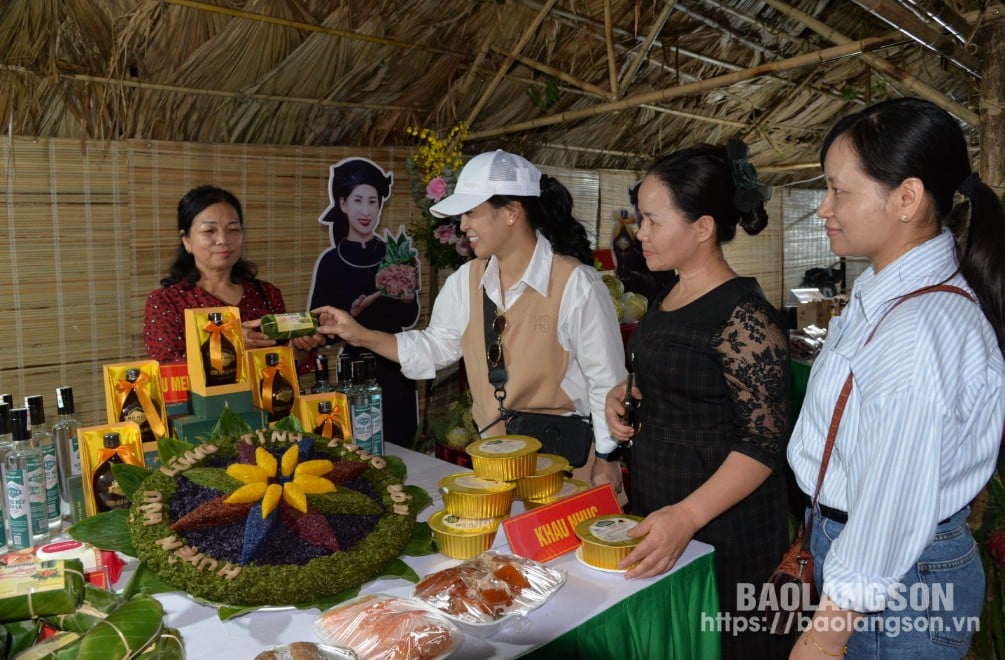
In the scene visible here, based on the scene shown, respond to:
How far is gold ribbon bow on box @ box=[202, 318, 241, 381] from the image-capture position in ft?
5.33

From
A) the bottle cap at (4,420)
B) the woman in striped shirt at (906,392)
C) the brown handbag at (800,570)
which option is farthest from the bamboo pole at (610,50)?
the bottle cap at (4,420)

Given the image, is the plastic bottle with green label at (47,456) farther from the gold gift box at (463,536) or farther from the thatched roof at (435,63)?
the thatched roof at (435,63)

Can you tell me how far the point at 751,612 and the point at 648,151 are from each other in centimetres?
475

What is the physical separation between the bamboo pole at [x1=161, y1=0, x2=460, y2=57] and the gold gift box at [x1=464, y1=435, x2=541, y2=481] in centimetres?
239

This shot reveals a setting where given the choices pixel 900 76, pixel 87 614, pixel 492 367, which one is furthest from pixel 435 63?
pixel 87 614

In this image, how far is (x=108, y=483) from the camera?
4.74 feet

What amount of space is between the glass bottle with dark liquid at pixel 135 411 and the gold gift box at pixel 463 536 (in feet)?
2.13

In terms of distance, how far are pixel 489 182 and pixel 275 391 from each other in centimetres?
89

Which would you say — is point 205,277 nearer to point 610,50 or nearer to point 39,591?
point 39,591

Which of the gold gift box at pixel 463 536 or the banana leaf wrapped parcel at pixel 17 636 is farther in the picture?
the gold gift box at pixel 463 536

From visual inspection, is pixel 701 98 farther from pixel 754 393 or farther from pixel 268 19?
pixel 754 393

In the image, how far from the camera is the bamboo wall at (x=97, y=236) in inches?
119

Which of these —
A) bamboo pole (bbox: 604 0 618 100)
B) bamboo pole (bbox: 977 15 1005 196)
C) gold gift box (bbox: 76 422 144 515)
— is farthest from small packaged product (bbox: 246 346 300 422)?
bamboo pole (bbox: 977 15 1005 196)

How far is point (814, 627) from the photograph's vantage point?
1.12 meters
